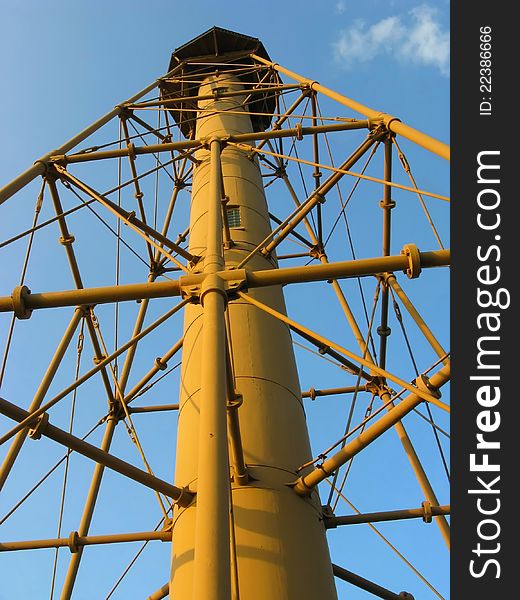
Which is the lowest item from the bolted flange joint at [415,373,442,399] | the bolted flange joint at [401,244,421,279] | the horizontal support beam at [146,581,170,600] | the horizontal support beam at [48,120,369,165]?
the horizontal support beam at [146,581,170,600]

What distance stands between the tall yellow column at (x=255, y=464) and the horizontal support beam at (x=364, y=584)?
1.12 metres

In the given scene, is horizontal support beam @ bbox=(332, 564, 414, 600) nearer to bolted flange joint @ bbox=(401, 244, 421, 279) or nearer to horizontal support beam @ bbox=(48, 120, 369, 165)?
bolted flange joint @ bbox=(401, 244, 421, 279)

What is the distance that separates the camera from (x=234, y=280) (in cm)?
591

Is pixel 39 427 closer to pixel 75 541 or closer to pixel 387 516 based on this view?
pixel 75 541

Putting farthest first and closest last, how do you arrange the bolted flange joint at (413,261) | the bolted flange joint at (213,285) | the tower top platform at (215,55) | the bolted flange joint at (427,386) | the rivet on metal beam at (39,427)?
the tower top platform at (215,55) < the bolted flange joint at (427,386) < the rivet on metal beam at (39,427) < the bolted flange joint at (413,261) < the bolted flange joint at (213,285)

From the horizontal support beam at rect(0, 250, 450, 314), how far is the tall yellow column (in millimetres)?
367

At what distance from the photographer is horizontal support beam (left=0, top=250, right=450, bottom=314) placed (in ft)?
19.2

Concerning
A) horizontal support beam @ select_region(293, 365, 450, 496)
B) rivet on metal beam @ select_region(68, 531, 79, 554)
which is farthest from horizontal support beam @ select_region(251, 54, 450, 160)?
rivet on metal beam @ select_region(68, 531, 79, 554)

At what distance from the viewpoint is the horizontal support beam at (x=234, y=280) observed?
5.84 meters

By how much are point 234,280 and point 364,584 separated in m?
4.41

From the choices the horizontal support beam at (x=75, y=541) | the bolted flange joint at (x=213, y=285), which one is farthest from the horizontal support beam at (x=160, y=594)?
the bolted flange joint at (x=213, y=285)

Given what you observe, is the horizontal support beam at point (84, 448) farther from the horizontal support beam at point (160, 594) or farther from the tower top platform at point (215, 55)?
the tower top platform at point (215, 55)

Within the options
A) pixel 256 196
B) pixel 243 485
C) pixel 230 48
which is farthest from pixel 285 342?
pixel 230 48

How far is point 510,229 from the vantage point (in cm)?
496
